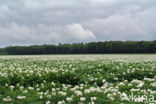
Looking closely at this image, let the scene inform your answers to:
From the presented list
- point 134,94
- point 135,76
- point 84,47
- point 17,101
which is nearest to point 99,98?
point 134,94

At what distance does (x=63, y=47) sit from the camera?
290 ft

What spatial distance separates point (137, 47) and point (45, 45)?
41.8 meters

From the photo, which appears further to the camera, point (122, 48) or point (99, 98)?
point (122, 48)

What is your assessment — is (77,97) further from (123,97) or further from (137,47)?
(137,47)

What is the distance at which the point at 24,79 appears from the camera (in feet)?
33.0

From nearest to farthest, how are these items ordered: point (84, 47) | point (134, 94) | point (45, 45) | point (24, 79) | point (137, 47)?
point (134, 94), point (24, 79), point (137, 47), point (84, 47), point (45, 45)

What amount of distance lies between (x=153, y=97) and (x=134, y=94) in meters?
0.64

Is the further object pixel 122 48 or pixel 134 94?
pixel 122 48

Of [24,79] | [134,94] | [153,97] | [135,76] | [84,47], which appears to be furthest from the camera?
[84,47]

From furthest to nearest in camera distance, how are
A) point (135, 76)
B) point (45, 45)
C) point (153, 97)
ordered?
point (45, 45)
point (135, 76)
point (153, 97)

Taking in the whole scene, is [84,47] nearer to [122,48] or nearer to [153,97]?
[122,48]

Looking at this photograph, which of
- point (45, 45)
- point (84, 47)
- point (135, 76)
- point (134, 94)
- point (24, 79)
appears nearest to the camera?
point (134, 94)

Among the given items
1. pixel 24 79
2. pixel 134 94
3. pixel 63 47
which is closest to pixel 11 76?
pixel 24 79

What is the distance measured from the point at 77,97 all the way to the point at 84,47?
259ft
